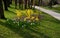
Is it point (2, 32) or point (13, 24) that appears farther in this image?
point (13, 24)

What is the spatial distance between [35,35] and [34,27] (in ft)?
5.94

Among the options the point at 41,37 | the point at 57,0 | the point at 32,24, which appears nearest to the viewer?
the point at 41,37

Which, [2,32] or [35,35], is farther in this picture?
[2,32]

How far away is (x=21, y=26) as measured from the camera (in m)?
11.0

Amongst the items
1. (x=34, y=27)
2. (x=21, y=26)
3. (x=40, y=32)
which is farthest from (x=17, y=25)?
(x=40, y=32)

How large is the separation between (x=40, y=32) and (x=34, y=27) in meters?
1.21

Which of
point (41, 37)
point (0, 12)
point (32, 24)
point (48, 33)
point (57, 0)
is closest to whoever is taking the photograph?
point (41, 37)

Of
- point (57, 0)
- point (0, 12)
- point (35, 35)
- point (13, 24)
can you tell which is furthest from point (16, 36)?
point (57, 0)

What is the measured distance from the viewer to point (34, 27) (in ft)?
36.2

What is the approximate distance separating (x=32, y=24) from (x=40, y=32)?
1720 millimetres

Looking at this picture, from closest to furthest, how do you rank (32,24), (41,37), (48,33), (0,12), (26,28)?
(41,37), (48,33), (26,28), (32,24), (0,12)

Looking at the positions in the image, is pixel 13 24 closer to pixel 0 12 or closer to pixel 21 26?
pixel 21 26

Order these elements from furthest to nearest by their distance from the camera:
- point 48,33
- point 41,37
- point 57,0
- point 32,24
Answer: point 57,0, point 32,24, point 48,33, point 41,37

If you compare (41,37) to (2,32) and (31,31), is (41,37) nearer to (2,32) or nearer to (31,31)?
(31,31)
